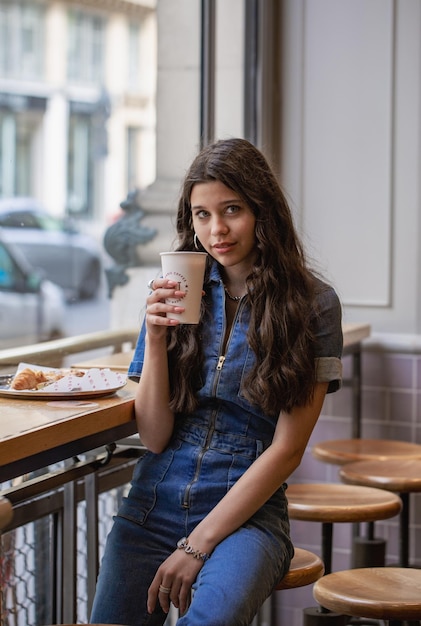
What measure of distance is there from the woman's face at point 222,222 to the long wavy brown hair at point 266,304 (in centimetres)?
1

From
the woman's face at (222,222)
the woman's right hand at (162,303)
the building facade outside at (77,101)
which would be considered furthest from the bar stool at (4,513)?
the building facade outside at (77,101)

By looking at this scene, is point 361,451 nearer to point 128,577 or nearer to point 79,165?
point 128,577

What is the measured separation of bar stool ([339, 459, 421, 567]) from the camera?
8.06 ft

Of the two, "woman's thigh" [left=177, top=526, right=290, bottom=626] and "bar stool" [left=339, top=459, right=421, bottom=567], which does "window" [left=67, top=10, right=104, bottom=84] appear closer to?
"bar stool" [left=339, top=459, right=421, bottom=567]

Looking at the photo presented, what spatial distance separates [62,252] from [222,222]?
3354mm

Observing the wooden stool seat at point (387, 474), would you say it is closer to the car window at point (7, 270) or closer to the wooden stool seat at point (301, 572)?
the wooden stool seat at point (301, 572)

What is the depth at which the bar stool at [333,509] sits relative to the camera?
2.10m

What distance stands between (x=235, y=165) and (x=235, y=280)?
214mm

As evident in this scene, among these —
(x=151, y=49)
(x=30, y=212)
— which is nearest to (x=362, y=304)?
(x=151, y=49)

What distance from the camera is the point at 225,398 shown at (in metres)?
1.66

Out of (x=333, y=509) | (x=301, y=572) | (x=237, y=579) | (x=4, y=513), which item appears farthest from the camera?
(x=333, y=509)

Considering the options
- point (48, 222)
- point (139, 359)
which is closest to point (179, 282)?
point (139, 359)

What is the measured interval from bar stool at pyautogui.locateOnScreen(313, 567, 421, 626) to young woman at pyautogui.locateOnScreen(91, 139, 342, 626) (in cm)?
11

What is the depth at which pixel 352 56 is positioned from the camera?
135 inches
